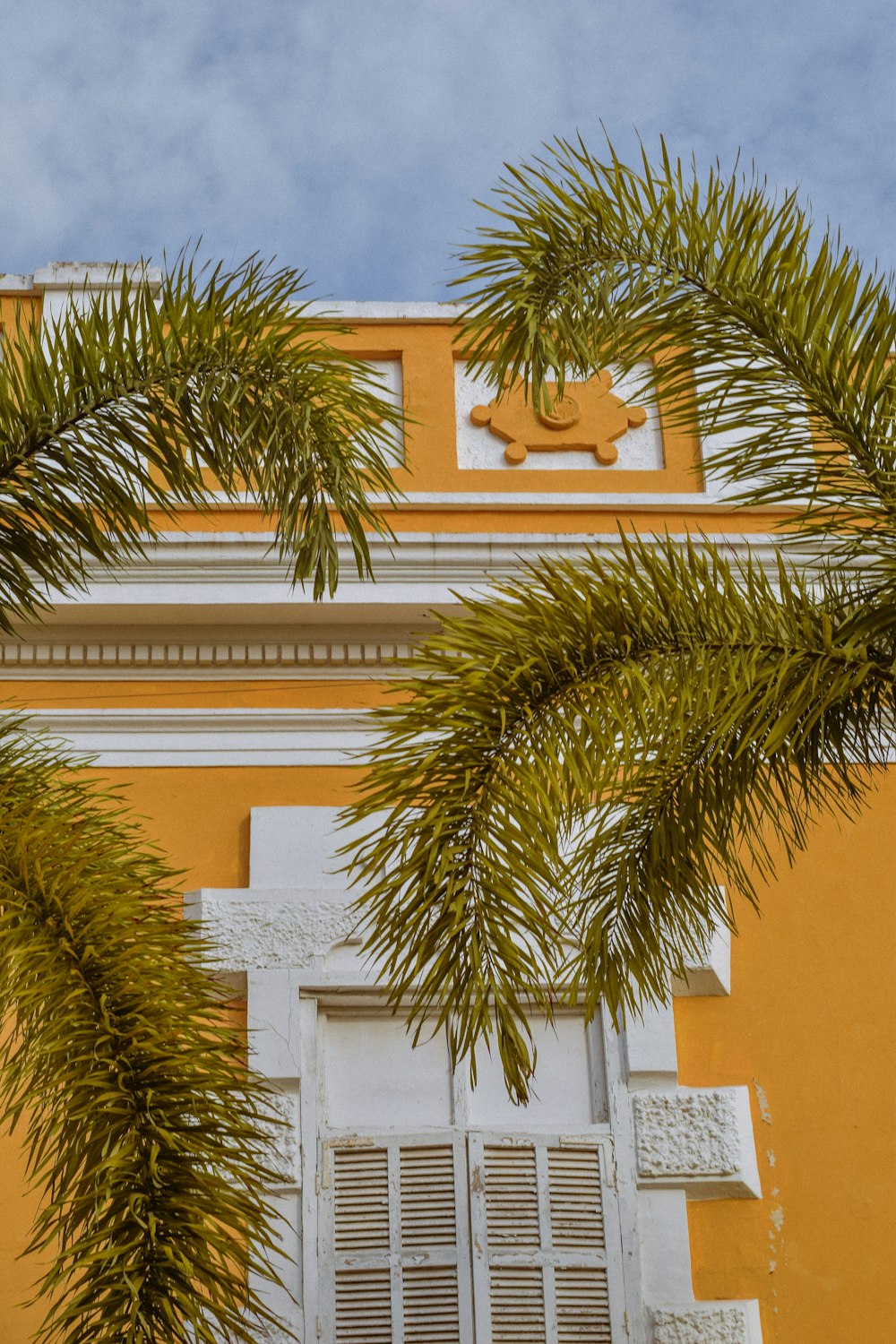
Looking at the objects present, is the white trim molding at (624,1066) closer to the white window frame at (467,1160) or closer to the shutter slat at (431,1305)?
the white window frame at (467,1160)

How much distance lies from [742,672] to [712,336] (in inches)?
40.4

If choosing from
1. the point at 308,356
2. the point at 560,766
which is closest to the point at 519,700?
the point at 560,766

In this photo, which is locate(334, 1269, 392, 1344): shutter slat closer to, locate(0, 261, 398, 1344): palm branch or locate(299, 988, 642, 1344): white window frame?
locate(299, 988, 642, 1344): white window frame

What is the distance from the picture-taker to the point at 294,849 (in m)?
7.08

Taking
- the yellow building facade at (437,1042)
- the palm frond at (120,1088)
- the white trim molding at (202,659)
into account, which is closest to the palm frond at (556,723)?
the palm frond at (120,1088)

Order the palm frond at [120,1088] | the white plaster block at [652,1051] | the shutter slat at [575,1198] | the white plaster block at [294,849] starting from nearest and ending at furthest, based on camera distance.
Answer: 1. the palm frond at [120,1088]
2. the shutter slat at [575,1198]
3. the white plaster block at [652,1051]
4. the white plaster block at [294,849]

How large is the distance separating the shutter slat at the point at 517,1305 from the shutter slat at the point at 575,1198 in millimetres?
173

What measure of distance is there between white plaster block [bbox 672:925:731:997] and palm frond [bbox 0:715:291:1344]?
307cm

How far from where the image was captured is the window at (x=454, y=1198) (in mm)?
6504

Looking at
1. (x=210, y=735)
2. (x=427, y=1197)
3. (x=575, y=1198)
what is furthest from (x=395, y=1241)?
(x=210, y=735)

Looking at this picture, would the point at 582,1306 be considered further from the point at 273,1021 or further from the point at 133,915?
the point at 133,915

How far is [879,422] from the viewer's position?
4543mm

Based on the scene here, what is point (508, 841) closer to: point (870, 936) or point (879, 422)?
point (879, 422)

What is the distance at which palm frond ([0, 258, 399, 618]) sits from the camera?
4.54 m
